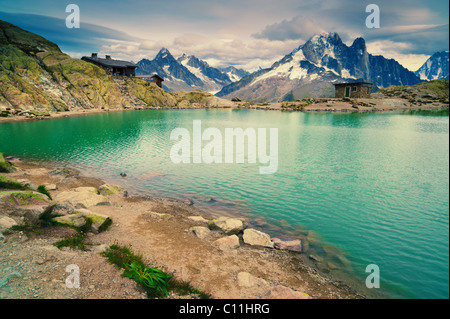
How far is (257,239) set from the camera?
18.7 m

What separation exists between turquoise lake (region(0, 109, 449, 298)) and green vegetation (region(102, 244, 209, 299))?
9643mm

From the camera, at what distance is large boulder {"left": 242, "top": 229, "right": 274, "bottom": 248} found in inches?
725

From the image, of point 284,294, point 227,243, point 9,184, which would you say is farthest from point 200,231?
point 9,184

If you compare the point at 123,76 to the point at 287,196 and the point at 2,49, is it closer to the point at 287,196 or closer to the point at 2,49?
the point at 2,49

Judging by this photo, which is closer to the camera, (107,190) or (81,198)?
(81,198)

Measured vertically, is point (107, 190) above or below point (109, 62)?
below

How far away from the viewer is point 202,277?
13984mm

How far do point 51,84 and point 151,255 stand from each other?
139965 mm

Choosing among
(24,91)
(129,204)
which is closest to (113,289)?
(129,204)

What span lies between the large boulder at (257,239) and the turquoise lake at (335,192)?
6.40 feet

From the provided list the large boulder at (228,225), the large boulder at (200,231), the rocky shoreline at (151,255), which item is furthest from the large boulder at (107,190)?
the large boulder at (228,225)

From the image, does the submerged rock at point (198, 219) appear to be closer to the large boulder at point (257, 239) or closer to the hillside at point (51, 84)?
the large boulder at point (257, 239)

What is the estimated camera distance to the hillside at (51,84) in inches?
3967

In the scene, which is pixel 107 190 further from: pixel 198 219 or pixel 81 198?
pixel 198 219
